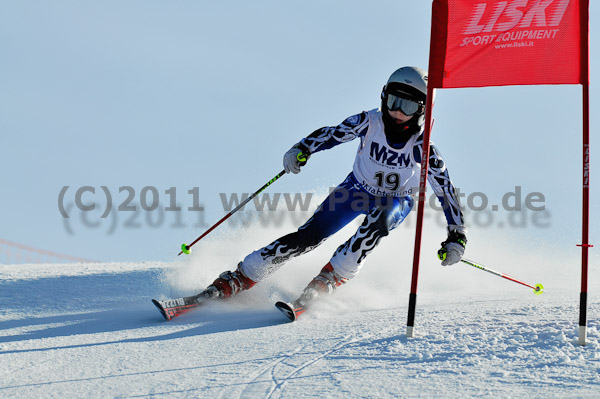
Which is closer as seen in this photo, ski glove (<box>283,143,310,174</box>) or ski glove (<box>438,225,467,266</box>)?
ski glove (<box>438,225,467,266</box>)

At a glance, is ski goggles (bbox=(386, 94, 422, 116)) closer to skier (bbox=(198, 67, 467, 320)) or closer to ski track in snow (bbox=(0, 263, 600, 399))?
skier (bbox=(198, 67, 467, 320))

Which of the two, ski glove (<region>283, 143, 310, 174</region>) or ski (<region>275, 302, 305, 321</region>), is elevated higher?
ski glove (<region>283, 143, 310, 174</region>)

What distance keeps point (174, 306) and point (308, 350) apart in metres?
1.56

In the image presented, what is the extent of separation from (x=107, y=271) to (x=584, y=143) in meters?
5.44

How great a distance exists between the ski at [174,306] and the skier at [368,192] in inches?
4.0

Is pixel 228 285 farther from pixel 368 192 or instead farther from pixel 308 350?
pixel 308 350

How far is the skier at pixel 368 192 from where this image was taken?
4.53 meters

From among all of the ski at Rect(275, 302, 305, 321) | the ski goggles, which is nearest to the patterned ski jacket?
the ski goggles

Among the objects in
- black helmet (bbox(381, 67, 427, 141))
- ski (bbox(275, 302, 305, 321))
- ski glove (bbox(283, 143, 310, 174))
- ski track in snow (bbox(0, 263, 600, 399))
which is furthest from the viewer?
ski glove (bbox(283, 143, 310, 174))

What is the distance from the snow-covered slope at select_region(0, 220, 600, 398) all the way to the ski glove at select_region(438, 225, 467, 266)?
15.0 inches

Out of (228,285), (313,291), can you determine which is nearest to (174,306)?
(228,285)

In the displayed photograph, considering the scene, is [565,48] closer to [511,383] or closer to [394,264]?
[511,383]

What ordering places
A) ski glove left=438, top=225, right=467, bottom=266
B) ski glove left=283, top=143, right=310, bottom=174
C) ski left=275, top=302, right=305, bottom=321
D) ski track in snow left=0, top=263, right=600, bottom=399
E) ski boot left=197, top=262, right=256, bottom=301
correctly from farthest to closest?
ski glove left=283, top=143, right=310, bottom=174 < ski boot left=197, top=262, right=256, bottom=301 < ski glove left=438, top=225, right=467, bottom=266 < ski left=275, top=302, right=305, bottom=321 < ski track in snow left=0, top=263, right=600, bottom=399

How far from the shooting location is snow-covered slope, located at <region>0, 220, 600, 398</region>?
2744 millimetres
